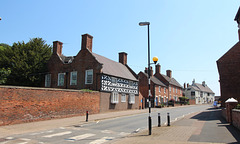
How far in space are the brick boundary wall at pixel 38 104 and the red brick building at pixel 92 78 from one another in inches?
162

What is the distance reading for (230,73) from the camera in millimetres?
26250

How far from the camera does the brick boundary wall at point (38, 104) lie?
13.9 m

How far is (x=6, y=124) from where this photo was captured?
45.1 feet

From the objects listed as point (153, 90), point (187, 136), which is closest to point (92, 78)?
point (187, 136)

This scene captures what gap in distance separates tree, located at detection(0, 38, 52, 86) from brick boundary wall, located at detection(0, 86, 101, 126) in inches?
535

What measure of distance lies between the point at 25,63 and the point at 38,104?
1627cm

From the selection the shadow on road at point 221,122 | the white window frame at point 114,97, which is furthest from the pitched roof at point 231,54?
the white window frame at point 114,97

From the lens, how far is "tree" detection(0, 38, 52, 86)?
97.7ft

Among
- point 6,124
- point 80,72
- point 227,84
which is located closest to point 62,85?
point 80,72

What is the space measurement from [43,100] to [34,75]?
52.7ft

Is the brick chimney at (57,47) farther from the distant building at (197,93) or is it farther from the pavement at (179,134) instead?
the distant building at (197,93)

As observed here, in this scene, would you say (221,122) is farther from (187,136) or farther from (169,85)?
(169,85)

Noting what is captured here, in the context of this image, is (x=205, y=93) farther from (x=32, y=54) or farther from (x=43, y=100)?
(x=43, y=100)

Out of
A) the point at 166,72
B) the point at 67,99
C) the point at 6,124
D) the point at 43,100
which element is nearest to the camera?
the point at 6,124
